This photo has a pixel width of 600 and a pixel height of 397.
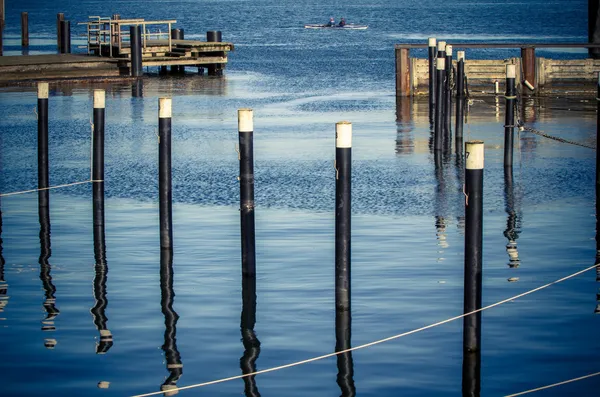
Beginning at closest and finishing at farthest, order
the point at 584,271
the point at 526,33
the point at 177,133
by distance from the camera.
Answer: the point at 584,271, the point at 177,133, the point at 526,33

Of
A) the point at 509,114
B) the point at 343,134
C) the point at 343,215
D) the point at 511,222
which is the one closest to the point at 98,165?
the point at 343,215

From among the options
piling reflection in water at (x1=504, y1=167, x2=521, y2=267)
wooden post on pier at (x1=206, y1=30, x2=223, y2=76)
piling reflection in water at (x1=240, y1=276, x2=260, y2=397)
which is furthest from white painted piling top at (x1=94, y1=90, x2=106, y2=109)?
wooden post on pier at (x1=206, y1=30, x2=223, y2=76)

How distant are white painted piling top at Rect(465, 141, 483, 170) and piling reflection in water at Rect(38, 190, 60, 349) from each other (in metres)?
3.83

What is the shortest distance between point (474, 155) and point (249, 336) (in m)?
2.62

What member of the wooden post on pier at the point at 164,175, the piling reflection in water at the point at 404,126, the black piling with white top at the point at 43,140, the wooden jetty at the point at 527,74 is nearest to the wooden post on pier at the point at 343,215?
the wooden post on pier at the point at 164,175

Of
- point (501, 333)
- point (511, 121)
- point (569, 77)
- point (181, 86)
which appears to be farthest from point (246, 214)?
point (181, 86)

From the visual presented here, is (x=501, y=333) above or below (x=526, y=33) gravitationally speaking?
below

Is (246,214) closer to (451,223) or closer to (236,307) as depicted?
(236,307)

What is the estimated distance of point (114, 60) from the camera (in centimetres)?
3909

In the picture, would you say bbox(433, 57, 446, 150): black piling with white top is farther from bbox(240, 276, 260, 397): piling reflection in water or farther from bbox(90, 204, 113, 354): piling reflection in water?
bbox(240, 276, 260, 397): piling reflection in water

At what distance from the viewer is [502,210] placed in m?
15.9

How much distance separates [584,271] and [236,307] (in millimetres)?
3792

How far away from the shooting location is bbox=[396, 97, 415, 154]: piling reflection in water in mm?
22156

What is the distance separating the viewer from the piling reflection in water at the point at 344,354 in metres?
9.19
